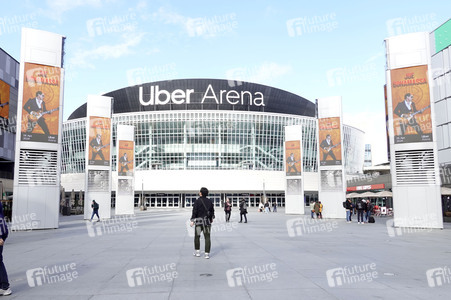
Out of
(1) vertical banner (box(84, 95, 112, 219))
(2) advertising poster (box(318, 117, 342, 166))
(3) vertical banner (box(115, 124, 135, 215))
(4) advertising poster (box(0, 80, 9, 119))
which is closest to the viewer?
(1) vertical banner (box(84, 95, 112, 219))

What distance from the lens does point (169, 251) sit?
1277 cm

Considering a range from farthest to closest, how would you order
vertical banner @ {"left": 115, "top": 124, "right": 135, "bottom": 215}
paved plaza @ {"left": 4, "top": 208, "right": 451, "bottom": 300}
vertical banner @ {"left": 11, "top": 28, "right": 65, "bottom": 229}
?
vertical banner @ {"left": 115, "top": 124, "right": 135, "bottom": 215}, vertical banner @ {"left": 11, "top": 28, "right": 65, "bottom": 229}, paved plaza @ {"left": 4, "top": 208, "right": 451, "bottom": 300}

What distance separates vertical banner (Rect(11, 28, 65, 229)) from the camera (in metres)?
22.2

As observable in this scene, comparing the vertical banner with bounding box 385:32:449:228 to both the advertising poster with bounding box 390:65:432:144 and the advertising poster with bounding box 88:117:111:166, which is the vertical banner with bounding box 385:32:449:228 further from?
the advertising poster with bounding box 88:117:111:166

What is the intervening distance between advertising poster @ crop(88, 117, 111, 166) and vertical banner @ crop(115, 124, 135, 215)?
1090 centimetres

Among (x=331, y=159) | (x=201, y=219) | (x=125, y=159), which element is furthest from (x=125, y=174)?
(x=201, y=219)

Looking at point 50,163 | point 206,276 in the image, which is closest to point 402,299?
point 206,276

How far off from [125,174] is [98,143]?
11.7m

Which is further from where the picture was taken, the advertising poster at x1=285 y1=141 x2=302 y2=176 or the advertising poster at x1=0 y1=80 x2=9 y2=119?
the advertising poster at x1=285 y1=141 x2=302 y2=176

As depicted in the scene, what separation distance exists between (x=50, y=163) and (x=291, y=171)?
27.8m

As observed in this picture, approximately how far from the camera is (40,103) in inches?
915

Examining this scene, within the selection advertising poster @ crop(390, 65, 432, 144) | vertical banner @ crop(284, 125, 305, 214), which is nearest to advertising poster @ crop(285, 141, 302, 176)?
vertical banner @ crop(284, 125, 305, 214)

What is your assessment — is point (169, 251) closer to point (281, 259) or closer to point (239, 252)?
point (239, 252)

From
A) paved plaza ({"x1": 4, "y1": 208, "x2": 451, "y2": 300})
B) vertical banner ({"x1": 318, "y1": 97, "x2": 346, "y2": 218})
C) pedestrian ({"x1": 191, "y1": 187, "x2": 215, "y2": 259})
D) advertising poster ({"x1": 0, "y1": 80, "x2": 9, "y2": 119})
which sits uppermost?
advertising poster ({"x1": 0, "y1": 80, "x2": 9, "y2": 119})
